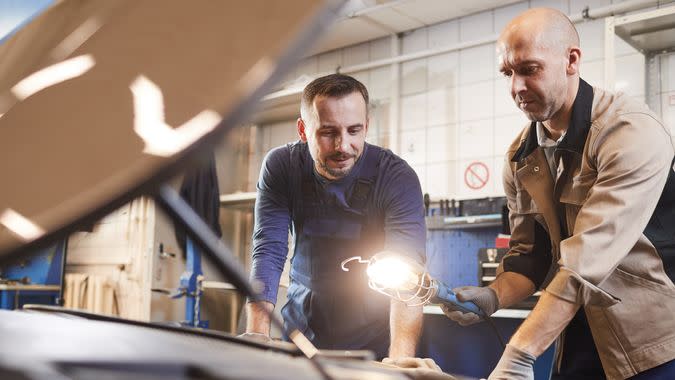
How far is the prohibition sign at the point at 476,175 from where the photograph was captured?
428cm

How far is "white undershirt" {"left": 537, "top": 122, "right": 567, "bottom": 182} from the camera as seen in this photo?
139 centimetres

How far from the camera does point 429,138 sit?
462 cm

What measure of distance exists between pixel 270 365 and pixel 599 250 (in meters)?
0.86

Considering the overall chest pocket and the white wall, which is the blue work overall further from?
the white wall

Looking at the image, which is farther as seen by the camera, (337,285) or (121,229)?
(121,229)

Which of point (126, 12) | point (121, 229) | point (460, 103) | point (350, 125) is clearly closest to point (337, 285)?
point (350, 125)

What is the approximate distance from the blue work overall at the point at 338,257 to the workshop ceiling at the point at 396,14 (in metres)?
2.62

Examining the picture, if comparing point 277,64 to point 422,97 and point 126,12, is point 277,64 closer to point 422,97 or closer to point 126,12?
point 126,12

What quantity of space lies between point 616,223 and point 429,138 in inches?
138

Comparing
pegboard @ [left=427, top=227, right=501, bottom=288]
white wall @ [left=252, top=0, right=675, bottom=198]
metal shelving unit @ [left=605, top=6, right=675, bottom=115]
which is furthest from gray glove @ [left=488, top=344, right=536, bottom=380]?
white wall @ [left=252, top=0, right=675, bottom=198]

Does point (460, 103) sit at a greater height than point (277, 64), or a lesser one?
greater

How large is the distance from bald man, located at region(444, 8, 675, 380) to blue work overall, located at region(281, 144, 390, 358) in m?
0.38

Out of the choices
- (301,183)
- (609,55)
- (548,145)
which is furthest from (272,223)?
(609,55)

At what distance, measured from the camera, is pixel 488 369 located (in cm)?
348
